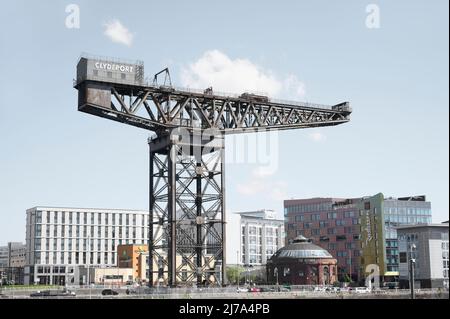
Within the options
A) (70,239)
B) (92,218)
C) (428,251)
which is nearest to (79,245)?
(70,239)

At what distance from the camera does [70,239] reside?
177875 millimetres

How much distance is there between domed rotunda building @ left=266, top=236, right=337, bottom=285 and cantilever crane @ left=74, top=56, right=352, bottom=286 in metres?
49.9

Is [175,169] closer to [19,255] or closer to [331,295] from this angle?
[331,295]

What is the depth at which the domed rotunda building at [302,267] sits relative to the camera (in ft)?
417

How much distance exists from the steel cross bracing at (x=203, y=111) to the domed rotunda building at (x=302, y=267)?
47149 millimetres

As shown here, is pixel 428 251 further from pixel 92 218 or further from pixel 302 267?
pixel 92 218

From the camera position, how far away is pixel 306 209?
171 meters

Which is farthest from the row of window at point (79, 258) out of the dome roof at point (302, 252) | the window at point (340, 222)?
the dome roof at point (302, 252)

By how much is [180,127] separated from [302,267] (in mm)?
61329

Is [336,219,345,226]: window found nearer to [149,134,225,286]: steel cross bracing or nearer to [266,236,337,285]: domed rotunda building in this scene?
[266,236,337,285]: domed rotunda building

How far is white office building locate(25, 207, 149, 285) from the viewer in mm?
172500

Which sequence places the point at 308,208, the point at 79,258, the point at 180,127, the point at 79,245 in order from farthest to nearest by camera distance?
the point at 79,245 < the point at 79,258 < the point at 308,208 < the point at 180,127

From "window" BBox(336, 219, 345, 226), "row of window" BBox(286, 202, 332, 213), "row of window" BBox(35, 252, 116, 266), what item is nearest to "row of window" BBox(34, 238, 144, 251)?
"row of window" BBox(35, 252, 116, 266)

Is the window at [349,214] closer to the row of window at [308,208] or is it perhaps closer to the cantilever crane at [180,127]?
the row of window at [308,208]
